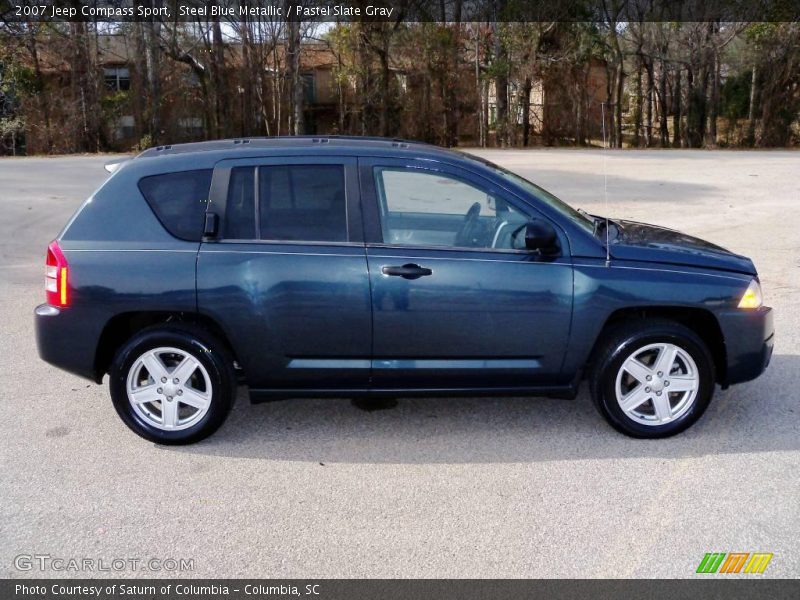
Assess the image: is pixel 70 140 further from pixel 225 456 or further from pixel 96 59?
pixel 225 456

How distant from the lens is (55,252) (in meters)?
5.05

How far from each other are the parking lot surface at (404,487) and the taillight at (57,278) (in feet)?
2.95

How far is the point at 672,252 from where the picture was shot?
5.21 m

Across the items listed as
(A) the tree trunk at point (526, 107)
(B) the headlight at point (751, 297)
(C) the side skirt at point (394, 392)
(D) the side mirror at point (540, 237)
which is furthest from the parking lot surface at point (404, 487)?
(A) the tree trunk at point (526, 107)

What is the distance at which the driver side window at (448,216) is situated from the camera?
5121mm

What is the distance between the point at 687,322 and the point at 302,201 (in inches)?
99.7

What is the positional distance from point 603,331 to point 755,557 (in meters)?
1.68

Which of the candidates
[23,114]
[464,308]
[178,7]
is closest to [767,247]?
[464,308]

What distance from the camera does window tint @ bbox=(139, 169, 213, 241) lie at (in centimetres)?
507

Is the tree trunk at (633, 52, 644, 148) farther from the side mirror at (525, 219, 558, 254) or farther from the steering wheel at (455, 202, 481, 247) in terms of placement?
the side mirror at (525, 219, 558, 254)

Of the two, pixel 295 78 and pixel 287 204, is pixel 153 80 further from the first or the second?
pixel 287 204

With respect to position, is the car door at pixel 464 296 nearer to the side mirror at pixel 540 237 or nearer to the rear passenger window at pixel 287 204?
the side mirror at pixel 540 237

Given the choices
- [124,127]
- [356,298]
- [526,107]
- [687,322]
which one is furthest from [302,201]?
[124,127]

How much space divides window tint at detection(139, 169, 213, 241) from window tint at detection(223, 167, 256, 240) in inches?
5.9
